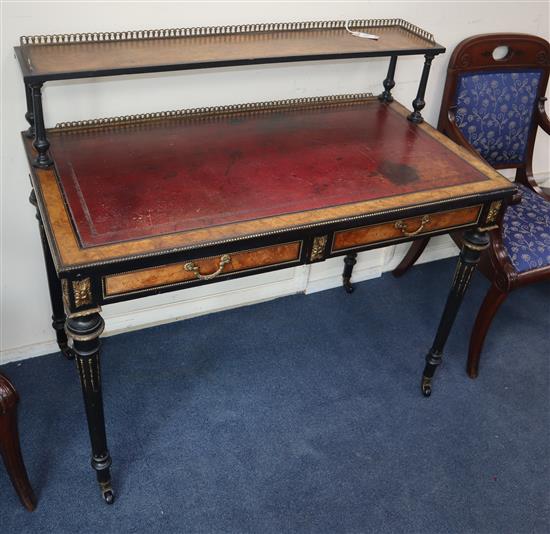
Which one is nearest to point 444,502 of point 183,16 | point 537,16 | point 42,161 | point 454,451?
point 454,451

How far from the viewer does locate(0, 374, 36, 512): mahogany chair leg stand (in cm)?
170

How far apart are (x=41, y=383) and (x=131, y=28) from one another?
1.29 meters

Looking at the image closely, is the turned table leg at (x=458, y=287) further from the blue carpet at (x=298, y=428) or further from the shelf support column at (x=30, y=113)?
the shelf support column at (x=30, y=113)

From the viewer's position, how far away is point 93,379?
1707 millimetres

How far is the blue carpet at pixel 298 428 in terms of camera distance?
6.64 ft

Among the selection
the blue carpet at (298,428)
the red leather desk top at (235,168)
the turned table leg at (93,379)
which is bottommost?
the blue carpet at (298,428)

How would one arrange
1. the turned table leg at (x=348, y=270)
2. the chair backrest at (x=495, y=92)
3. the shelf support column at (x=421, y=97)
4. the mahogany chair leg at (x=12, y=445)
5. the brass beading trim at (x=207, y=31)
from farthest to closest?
the turned table leg at (x=348, y=270)
the chair backrest at (x=495, y=92)
the shelf support column at (x=421, y=97)
the brass beading trim at (x=207, y=31)
the mahogany chair leg at (x=12, y=445)

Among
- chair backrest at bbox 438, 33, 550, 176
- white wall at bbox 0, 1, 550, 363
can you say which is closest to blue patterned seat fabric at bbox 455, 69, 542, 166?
chair backrest at bbox 438, 33, 550, 176

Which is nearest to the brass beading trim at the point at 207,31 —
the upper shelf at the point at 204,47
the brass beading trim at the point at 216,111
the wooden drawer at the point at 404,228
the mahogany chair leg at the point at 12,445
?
the upper shelf at the point at 204,47

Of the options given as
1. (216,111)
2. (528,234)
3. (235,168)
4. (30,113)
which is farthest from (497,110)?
(30,113)

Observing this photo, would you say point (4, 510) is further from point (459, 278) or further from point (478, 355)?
point (478, 355)

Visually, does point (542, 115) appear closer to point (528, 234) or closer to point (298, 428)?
point (528, 234)

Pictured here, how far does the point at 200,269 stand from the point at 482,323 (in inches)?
51.8

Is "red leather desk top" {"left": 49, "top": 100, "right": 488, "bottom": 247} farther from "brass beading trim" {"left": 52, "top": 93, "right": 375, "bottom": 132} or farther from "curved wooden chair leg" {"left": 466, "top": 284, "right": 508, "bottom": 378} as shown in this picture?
"curved wooden chair leg" {"left": 466, "top": 284, "right": 508, "bottom": 378}
